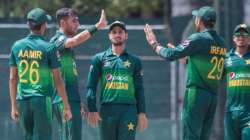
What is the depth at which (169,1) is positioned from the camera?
2156cm

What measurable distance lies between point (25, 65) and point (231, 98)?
Answer: 2791mm

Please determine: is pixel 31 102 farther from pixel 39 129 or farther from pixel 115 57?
pixel 115 57

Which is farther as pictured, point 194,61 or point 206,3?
point 206,3

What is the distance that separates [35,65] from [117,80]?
3.68 feet

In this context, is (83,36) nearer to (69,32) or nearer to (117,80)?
(69,32)

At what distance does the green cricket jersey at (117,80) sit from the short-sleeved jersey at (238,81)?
1.19 meters

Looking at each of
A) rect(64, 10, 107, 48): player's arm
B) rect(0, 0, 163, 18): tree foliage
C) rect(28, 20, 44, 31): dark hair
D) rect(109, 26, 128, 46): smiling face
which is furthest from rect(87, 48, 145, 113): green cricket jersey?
rect(0, 0, 163, 18): tree foliage

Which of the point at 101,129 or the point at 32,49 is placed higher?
the point at 32,49

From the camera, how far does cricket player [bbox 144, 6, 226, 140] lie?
14.9 meters

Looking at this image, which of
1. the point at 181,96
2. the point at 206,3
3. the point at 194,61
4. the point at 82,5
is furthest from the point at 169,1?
the point at 194,61

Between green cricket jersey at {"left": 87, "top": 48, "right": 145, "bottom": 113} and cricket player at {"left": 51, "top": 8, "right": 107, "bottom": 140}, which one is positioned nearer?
green cricket jersey at {"left": 87, "top": 48, "right": 145, "bottom": 113}

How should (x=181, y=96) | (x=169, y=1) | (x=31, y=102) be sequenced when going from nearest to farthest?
(x=31, y=102) → (x=181, y=96) → (x=169, y=1)

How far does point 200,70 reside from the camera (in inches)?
587

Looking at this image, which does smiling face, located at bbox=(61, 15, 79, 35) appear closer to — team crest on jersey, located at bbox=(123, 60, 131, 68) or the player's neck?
the player's neck
